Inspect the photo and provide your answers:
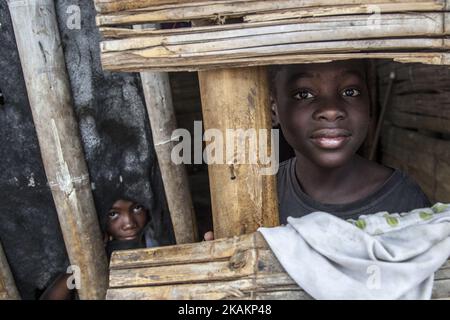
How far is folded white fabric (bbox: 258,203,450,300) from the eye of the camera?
3.34ft

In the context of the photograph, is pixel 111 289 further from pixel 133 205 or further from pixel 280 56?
pixel 133 205

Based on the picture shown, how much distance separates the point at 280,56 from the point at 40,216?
45.8 inches

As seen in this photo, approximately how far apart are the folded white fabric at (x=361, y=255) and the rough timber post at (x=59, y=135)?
2.53ft

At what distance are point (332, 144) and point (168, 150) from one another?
1.93ft

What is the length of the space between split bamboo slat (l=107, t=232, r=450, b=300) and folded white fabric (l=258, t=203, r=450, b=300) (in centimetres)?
4

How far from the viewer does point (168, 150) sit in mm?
1623

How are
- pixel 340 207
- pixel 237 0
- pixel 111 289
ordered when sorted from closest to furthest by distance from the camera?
pixel 237 0 → pixel 111 289 → pixel 340 207

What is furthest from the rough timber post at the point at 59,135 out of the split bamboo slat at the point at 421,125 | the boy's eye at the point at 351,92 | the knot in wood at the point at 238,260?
the split bamboo slat at the point at 421,125

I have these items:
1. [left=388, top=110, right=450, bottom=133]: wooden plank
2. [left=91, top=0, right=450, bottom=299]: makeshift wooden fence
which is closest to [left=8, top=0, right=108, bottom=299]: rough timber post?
[left=91, top=0, right=450, bottom=299]: makeshift wooden fence

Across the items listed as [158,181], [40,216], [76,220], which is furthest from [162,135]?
[40,216]

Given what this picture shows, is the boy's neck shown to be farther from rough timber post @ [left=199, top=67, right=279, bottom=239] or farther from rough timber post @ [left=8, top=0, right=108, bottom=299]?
rough timber post @ [left=8, top=0, right=108, bottom=299]

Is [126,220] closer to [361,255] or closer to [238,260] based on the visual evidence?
[238,260]

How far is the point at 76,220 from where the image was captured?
5.21ft

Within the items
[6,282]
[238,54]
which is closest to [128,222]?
[6,282]
